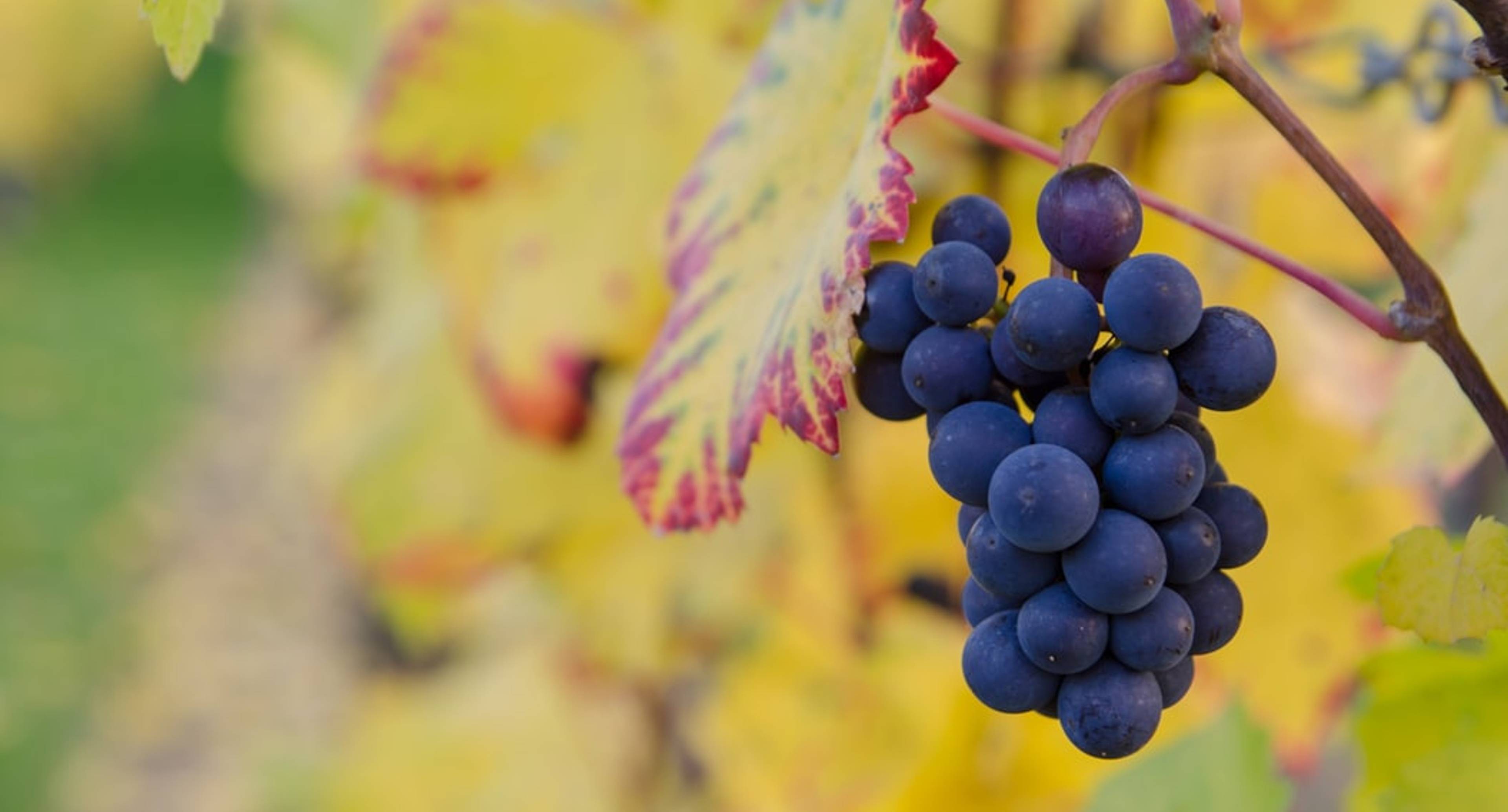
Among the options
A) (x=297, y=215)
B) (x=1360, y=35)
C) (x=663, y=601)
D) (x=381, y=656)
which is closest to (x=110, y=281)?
(x=297, y=215)

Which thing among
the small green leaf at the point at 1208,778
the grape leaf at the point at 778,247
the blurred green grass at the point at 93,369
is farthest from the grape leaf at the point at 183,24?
the blurred green grass at the point at 93,369

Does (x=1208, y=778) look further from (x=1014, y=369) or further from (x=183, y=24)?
(x=183, y=24)

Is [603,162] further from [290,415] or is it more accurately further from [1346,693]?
[290,415]

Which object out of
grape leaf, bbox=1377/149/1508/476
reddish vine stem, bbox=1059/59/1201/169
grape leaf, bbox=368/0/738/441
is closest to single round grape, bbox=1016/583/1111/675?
reddish vine stem, bbox=1059/59/1201/169

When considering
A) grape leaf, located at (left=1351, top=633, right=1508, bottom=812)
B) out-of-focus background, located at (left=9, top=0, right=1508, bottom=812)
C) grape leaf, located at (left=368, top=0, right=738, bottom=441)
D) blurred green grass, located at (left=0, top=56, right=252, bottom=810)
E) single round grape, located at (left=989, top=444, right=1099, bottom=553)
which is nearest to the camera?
single round grape, located at (left=989, top=444, right=1099, bottom=553)

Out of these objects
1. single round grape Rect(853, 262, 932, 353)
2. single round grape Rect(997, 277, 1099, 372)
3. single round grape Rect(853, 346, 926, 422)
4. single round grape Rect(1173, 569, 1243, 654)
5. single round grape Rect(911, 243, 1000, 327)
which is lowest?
single round grape Rect(853, 346, 926, 422)

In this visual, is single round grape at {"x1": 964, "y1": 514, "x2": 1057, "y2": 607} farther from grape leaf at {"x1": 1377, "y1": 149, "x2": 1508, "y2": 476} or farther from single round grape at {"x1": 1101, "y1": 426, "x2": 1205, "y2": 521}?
grape leaf at {"x1": 1377, "y1": 149, "x2": 1508, "y2": 476}
